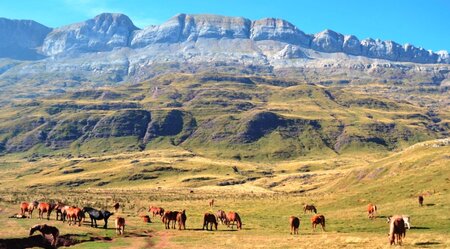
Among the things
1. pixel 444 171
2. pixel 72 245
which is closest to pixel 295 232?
pixel 72 245

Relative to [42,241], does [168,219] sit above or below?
above

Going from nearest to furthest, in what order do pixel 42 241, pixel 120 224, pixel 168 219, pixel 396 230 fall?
pixel 396 230, pixel 42 241, pixel 120 224, pixel 168 219

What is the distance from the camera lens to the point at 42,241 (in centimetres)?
3947

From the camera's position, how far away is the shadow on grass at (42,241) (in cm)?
3661

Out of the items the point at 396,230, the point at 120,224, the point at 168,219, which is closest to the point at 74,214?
the point at 120,224

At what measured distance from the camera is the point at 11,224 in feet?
157

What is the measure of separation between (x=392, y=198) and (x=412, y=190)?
12.3 feet

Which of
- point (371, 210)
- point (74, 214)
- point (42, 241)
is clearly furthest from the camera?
point (371, 210)

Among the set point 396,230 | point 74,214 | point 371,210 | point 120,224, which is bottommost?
point 120,224

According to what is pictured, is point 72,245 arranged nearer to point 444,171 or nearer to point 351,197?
point 351,197

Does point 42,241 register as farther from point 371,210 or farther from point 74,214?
point 371,210

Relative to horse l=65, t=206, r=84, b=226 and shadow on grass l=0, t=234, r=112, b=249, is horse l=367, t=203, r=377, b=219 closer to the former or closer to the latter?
shadow on grass l=0, t=234, r=112, b=249

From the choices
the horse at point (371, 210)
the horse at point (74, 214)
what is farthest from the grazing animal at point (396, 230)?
the horse at point (74, 214)

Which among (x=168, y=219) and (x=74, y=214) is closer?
(x=74, y=214)
